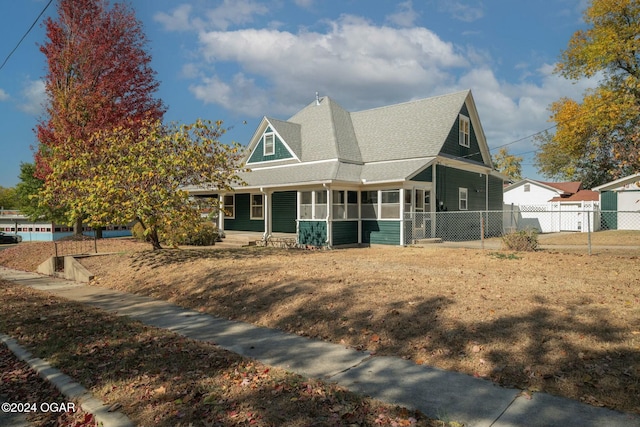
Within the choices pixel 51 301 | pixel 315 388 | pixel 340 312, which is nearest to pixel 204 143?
pixel 51 301

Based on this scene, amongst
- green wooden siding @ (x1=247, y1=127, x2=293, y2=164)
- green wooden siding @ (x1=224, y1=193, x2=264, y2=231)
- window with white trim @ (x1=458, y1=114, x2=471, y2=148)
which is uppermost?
window with white trim @ (x1=458, y1=114, x2=471, y2=148)

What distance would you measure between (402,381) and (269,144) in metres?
20.1

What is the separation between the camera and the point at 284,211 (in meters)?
21.7

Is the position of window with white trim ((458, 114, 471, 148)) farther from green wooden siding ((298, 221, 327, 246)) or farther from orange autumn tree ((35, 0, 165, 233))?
orange autumn tree ((35, 0, 165, 233))

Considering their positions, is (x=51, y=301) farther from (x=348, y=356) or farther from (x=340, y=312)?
(x=348, y=356)

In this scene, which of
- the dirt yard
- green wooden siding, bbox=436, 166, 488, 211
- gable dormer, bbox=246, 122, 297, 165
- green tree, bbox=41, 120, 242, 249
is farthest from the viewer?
gable dormer, bbox=246, 122, 297, 165

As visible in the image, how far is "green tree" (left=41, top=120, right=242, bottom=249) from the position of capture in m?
12.4

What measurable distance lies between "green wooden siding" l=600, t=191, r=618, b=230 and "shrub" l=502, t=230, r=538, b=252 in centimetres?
1991

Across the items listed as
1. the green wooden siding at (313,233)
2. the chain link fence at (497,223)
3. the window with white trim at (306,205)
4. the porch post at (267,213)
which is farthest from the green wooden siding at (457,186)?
the porch post at (267,213)

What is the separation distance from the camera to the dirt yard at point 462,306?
4656mm

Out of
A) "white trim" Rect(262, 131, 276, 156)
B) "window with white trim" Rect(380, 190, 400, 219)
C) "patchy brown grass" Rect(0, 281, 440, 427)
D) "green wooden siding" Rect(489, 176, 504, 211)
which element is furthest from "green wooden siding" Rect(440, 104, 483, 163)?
"patchy brown grass" Rect(0, 281, 440, 427)

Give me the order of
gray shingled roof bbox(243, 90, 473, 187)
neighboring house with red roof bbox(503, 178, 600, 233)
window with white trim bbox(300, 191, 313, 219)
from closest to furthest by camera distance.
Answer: window with white trim bbox(300, 191, 313, 219) < gray shingled roof bbox(243, 90, 473, 187) < neighboring house with red roof bbox(503, 178, 600, 233)

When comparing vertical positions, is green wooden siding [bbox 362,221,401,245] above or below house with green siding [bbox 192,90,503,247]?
below

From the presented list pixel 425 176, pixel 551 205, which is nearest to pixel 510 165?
pixel 551 205
